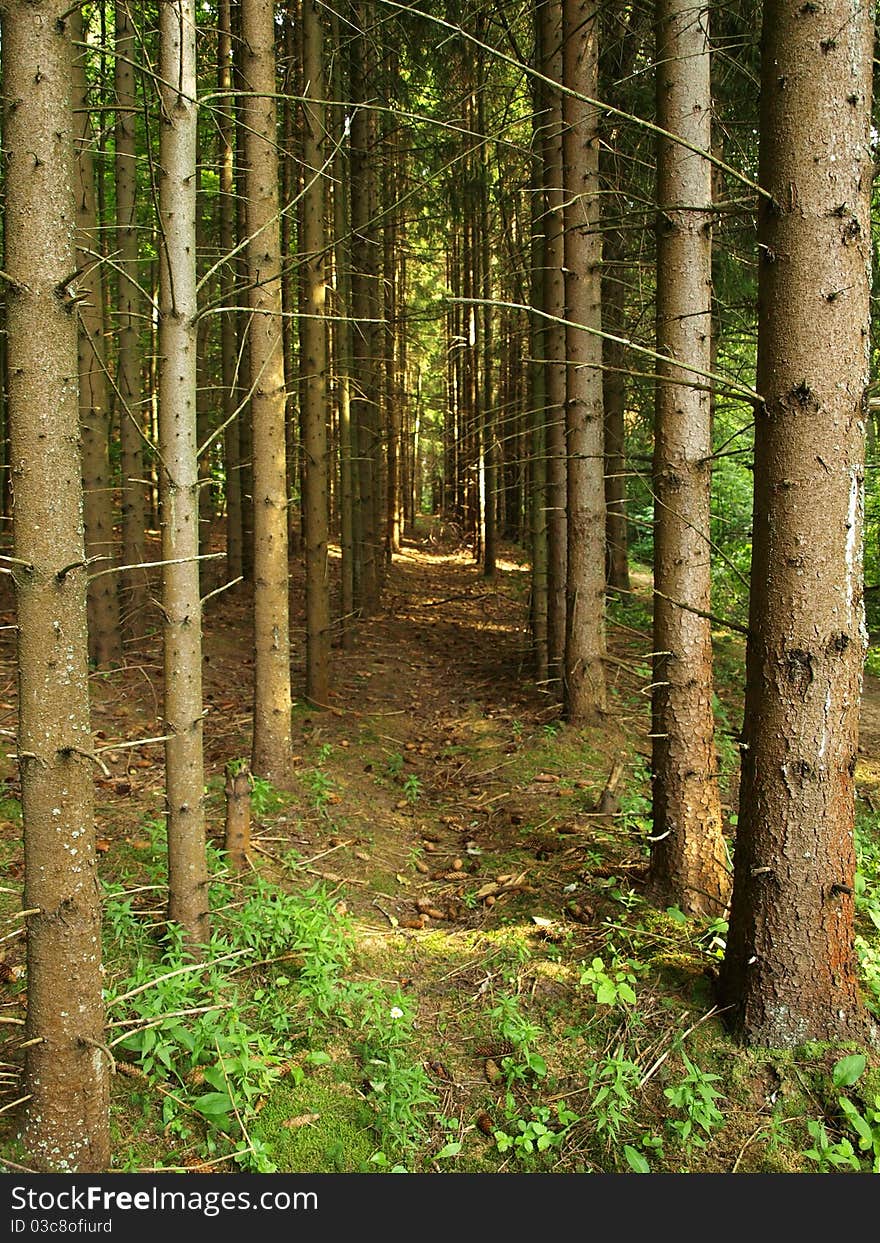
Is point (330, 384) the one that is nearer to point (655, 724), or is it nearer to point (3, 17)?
point (655, 724)

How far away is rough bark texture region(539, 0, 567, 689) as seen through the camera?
362 inches

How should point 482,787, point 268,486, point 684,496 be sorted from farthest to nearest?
point 482,787 < point 268,486 < point 684,496

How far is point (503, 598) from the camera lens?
59.3ft

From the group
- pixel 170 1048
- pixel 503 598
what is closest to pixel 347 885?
pixel 170 1048

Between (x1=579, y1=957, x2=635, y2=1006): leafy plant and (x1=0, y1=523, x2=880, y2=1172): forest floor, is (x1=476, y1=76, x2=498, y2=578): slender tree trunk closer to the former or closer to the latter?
(x1=0, y1=523, x2=880, y2=1172): forest floor

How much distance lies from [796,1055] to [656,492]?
291cm

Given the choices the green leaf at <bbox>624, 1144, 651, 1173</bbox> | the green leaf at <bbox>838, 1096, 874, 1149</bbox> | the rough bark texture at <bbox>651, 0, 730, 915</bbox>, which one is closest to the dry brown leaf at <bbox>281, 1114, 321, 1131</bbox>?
the green leaf at <bbox>624, 1144, 651, 1173</bbox>

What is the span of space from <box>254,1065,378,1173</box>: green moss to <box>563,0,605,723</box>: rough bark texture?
5.65 m

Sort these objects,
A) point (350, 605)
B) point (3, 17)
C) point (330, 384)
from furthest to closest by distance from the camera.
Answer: point (330, 384)
point (350, 605)
point (3, 17)

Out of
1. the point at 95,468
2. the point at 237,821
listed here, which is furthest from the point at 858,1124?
the point at 95,468

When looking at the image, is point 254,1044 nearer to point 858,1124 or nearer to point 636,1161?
point 636,1161

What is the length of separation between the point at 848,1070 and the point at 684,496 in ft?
9.48

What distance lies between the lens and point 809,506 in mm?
3387

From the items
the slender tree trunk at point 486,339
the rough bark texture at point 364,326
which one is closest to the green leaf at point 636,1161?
the rough bark texture at point 364,326
